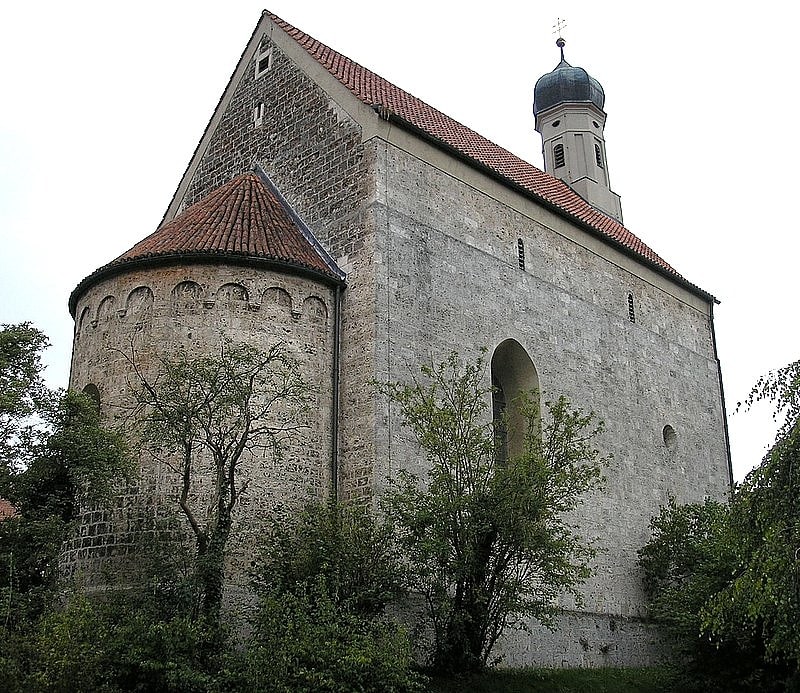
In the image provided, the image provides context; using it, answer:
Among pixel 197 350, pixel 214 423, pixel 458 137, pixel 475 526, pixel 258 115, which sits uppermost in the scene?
pixel 258 115

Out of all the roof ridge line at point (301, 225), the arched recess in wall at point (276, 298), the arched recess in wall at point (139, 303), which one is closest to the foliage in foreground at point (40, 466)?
the arched recess in wall at point (139, 303)

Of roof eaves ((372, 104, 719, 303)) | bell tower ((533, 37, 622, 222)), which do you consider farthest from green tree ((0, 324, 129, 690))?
bell tower ((533, 37, 622, 222))

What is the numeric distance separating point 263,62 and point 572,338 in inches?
366

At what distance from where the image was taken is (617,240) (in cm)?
2386

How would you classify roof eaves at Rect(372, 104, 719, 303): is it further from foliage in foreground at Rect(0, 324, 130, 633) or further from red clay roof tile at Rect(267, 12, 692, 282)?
foliage in foreground at Rect(0, 324, 130, 633)

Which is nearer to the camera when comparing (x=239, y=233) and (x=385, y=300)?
(x=385, y=300)

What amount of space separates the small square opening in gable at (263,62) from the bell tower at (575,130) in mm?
12546

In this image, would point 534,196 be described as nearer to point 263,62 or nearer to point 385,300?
point 385,300

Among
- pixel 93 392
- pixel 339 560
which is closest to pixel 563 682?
pixel 339 560

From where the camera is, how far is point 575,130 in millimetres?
31703

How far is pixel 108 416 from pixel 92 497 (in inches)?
75.3

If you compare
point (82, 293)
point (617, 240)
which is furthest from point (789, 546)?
point (617, 240)

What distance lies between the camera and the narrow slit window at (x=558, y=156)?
103 feet

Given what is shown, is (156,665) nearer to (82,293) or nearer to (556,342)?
(82,293)
